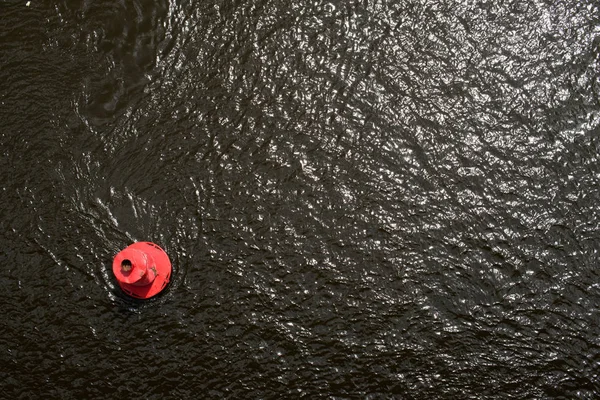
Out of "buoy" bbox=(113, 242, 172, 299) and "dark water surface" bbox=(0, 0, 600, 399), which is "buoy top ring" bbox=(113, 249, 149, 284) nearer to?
"buoy" bbox=(113, 242, 172, 299)

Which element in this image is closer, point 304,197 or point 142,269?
point 142,269

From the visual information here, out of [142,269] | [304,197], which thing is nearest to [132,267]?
[142,269]

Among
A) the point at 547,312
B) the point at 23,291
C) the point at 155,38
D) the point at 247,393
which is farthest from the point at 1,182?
the point at 547,312

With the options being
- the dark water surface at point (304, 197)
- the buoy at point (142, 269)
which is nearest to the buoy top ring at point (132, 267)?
the buoy at point (142, 269)

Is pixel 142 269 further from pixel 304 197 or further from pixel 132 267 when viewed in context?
pixel 304 197

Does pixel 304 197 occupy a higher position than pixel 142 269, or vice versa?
pixel 304 197

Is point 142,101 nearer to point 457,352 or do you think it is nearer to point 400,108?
point 400,108

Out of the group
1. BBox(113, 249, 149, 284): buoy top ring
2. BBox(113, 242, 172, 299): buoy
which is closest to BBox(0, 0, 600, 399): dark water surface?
BBox(113, 242, 172, 299): buoy
